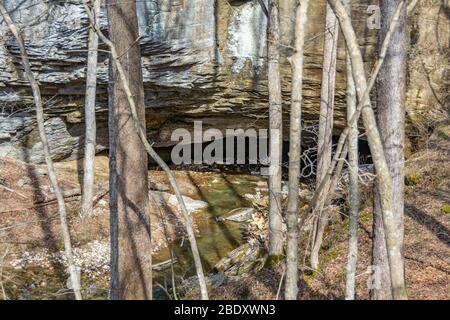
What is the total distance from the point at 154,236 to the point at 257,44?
5862mm

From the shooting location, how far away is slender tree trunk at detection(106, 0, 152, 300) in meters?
7.14

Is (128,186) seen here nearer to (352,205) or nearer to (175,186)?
(175,186)

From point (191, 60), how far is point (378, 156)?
835cm

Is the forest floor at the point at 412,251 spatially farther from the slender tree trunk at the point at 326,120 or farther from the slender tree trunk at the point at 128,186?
the slender tree trunk at the point at 128,186

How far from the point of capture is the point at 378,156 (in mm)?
5336

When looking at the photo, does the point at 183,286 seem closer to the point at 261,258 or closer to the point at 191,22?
the point at 261,258

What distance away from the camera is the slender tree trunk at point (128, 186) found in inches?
281

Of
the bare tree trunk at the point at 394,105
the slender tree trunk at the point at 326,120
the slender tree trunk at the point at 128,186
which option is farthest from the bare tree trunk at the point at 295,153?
the slender tree trunk at the point at 326,120

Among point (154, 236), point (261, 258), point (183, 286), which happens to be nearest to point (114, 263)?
point (183, 286)

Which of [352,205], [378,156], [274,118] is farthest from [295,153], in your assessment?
[274,118]

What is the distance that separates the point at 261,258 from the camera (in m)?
10.4

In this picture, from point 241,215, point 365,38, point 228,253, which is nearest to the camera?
point 228,253

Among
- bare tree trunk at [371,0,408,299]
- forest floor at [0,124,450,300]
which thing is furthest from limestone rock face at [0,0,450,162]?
bare tree trunk at [371,0,408,299]

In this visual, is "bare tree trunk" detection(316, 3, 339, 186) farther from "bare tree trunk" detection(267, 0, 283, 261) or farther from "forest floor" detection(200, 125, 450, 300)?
"forest floor" detection(200, 125, 450, 300)
